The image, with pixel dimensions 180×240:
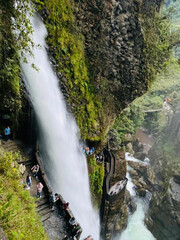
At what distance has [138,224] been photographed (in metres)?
20.0

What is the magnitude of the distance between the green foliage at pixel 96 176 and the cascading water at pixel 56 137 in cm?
58

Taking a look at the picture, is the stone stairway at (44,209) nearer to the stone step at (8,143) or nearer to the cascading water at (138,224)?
the stone step at (8,143)

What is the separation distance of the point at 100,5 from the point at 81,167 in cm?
1010

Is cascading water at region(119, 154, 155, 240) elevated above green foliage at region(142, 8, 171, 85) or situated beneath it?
situated beneath

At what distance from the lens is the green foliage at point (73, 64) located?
32.3 ft

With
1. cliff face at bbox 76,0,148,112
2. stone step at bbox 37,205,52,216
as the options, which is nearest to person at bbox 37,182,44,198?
stone step at bbox 37,205,52,216

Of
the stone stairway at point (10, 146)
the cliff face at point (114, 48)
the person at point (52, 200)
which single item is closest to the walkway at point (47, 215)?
the stone stairway at point (10, 146)

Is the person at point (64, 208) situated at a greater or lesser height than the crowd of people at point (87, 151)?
lesser

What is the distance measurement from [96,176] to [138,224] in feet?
37.3

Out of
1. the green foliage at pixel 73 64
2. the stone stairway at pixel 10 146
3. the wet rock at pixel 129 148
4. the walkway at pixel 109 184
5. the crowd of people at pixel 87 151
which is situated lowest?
the wet rock at pixel 129 148

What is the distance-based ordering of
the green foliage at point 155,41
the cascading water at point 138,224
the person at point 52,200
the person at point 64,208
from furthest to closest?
the cascading water at point 138,224 → the green foliage at point 155,41 → the person at point 64,208 → the person at point 52,200

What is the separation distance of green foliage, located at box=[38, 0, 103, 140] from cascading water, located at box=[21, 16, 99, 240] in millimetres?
657

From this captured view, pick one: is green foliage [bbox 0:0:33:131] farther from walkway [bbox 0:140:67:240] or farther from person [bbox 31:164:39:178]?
person [bbox 31:164:39:178]

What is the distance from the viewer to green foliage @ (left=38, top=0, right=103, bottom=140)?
985 centimetres
